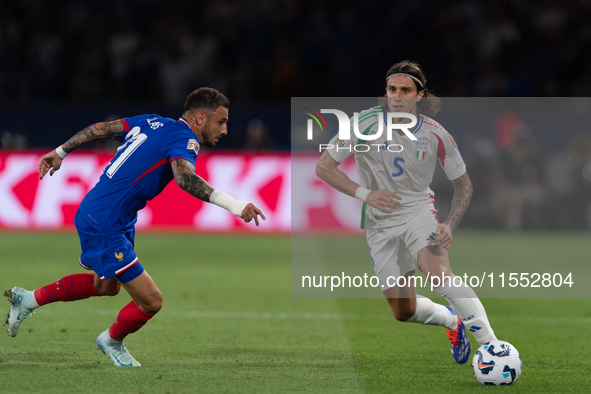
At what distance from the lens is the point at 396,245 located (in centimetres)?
581

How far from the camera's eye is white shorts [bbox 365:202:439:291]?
564 cm

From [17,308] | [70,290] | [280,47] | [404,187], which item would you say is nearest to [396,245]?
[404,187]

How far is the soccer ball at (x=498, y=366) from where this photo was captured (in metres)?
5.04

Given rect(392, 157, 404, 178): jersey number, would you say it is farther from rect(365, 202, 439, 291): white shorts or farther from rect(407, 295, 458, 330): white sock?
rect(407, 295, 458, 330): white sock

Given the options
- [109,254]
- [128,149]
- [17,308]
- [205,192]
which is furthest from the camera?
[17,308]

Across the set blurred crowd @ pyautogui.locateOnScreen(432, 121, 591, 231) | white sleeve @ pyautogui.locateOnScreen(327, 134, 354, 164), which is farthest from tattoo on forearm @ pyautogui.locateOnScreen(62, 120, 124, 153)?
blurred crowd @ pyautogui.locateOnScreen(432, 121, 591, 231)

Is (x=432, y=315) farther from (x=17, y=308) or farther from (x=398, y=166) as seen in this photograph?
(x=17, y=308)

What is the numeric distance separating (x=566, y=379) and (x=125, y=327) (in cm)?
303

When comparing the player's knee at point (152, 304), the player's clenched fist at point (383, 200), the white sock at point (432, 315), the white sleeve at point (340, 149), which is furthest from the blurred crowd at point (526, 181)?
the player's knee at point (152, 304)

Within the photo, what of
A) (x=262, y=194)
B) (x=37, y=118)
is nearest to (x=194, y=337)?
(x=262, y=194)

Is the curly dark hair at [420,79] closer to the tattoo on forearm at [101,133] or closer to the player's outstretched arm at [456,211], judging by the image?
the player's outstretched arm at [456,211]

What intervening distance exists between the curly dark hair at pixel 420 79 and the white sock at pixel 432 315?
1.46 m

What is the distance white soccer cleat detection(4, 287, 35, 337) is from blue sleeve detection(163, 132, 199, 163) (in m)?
1.65

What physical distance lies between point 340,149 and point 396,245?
0.82 m
